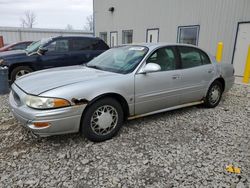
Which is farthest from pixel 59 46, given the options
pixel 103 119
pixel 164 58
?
pixel 103 119

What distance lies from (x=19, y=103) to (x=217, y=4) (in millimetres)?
8196

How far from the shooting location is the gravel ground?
2.33 metres

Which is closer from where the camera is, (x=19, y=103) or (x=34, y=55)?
(x=19, y=103)

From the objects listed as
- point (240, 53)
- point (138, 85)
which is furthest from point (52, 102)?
point (240, 53)

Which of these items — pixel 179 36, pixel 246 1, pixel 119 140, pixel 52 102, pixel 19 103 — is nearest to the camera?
pixel 52 102

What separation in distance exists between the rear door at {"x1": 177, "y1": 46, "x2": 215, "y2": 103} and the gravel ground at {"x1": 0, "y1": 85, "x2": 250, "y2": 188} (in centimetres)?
60

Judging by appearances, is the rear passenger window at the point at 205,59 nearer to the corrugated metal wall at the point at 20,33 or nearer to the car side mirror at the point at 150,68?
the car side mirror at the point at 150,68

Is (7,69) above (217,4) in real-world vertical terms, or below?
below

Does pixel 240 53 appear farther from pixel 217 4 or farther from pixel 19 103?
pixel 19 103

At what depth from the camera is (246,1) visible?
7.25m

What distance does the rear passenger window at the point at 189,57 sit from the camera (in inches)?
157

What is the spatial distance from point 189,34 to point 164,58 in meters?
6.30

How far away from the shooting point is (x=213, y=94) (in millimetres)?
4633

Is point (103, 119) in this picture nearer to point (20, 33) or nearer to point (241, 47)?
point (241, 47)
